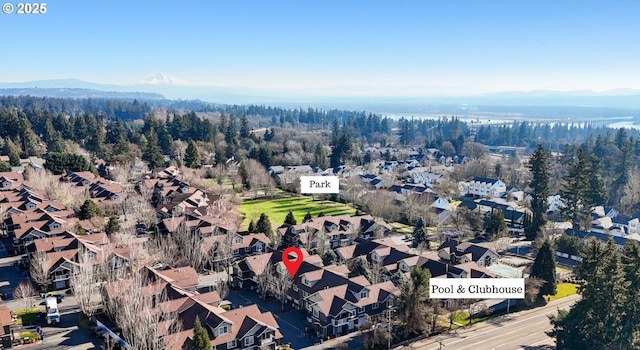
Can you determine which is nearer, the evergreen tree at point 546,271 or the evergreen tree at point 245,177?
the evergreen tree at point 546,271

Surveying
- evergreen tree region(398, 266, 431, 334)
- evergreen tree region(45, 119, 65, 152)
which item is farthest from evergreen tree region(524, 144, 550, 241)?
evergreen tree region(45, 119, 65, 152)

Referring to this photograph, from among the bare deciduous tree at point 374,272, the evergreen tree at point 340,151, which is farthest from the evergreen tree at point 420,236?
the evergreen tree at point 340,151

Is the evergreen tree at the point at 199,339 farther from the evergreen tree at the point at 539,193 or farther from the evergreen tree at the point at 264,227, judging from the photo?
the evergreen tree at the point at 539,193

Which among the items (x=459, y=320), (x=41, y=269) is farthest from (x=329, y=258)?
(x=41, y=269)

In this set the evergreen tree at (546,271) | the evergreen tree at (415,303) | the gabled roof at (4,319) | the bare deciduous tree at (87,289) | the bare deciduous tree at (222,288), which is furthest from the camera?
the evergreen tree at (546,271)

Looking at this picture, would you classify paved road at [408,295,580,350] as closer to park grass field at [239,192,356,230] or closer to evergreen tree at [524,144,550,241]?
evergreen tree at [524,144,550,241]

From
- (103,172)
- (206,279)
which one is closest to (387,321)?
(206,279)

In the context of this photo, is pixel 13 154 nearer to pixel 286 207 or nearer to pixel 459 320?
pixel 286 207

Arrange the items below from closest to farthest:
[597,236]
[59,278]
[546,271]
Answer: [546,271]
[59,278]
[597,236]
